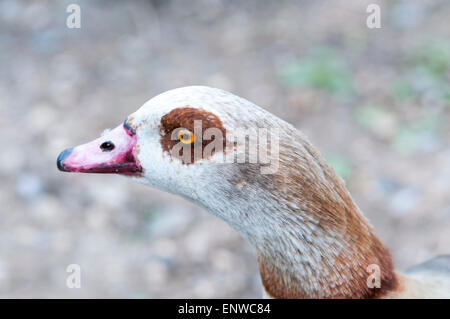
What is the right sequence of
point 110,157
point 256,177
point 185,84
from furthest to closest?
point 185,84 → point 110,157 → point 256,177

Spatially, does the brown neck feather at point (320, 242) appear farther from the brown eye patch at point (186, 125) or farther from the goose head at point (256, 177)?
the brown eye patch at point (186, 125)

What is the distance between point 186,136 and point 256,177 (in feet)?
0.82

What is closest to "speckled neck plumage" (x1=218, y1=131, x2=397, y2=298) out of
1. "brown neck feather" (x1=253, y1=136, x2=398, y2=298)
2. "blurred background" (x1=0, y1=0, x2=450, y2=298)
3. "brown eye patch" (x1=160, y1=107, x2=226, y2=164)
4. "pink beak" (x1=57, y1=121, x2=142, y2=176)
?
"brown neck feather" (x1=253, y1=136, x2=398, y2=298)

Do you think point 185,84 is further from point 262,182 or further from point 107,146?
point 262,182

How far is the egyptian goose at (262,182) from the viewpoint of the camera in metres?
1.51

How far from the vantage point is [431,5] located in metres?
4.43

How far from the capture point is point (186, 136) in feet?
5.12

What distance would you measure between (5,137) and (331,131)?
249 centimetres

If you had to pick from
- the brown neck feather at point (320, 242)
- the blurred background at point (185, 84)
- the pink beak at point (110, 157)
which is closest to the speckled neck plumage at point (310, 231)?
the brown neck feather at point (320, 242)

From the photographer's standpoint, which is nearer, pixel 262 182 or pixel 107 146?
pixel 262 182

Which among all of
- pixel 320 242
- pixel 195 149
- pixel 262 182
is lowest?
pixel 320 242

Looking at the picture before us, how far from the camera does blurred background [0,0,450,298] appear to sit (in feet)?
10.5

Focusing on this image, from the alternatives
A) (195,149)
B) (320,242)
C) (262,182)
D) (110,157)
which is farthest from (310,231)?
(110,157)
